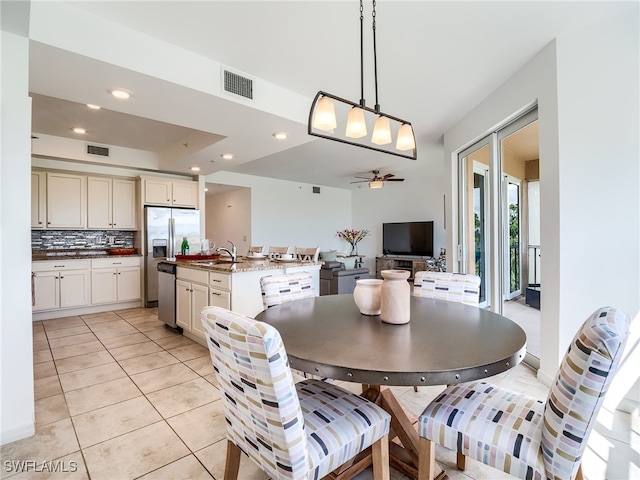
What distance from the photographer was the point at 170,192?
5.59m

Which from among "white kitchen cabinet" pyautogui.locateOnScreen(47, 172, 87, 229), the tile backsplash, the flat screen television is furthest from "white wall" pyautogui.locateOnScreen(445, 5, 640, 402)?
the tile backsplash

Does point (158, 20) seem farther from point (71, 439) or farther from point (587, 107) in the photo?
point (587, 107)

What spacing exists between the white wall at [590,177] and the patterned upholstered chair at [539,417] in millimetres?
1341

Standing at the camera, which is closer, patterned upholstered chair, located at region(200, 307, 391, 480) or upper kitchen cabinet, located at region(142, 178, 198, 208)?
patterned upholstered chair, located at region(200, 307, 391, 480)

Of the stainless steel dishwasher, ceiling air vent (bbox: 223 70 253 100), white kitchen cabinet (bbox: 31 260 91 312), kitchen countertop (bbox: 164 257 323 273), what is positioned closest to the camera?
ceiling air vent (bbox: 223 70 253 100)

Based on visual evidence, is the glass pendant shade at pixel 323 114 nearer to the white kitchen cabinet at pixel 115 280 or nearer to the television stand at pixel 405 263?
the white kitchen cabinet at pixel 115 280

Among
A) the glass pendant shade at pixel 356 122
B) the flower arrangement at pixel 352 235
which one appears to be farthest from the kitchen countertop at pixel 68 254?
the flower arrangement at pixel 352 235

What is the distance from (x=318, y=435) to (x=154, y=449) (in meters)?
1.21

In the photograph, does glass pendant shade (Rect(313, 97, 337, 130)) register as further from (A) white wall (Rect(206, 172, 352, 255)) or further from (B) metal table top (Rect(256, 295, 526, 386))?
(A) white wall (Rect(206, 172, 352, 255))

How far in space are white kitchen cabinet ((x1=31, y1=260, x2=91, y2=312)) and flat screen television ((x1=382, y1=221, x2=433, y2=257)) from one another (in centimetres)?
665

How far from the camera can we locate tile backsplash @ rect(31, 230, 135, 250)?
496 cm

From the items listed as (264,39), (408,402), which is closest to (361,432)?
(408,402)

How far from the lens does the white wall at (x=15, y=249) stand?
5.94 feet
